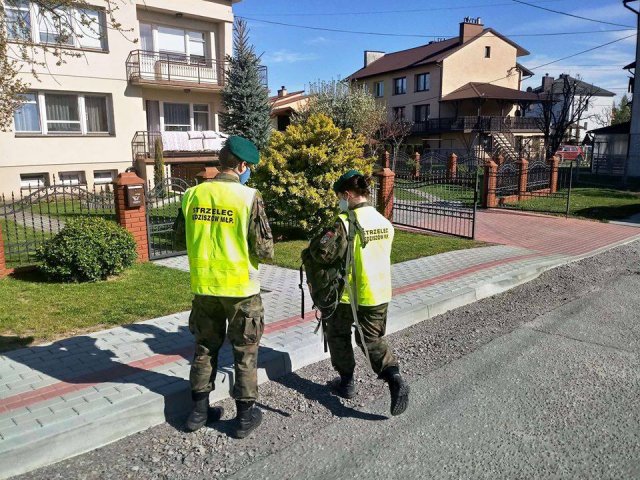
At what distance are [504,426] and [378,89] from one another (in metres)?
50.7

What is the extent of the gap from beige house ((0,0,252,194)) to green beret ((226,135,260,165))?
15.7 meters

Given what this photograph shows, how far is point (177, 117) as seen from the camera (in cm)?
2244

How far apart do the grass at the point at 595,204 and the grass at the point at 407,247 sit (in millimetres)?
6547

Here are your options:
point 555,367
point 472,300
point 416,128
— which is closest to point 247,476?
point 555,367

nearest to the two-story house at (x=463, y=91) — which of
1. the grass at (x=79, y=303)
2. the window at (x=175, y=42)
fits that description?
the window at (x=175, y=42)

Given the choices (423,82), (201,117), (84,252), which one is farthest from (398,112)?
(84,252)

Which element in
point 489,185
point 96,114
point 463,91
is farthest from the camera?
point 463,91

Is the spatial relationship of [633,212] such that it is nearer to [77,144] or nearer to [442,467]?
[442,467]

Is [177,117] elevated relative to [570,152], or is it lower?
elevated

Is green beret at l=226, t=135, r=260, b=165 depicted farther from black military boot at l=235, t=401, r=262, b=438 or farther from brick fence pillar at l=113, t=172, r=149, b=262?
brick fence pillar at l=113, t=172, r=149, b=262

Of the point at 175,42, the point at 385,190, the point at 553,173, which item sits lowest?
the point at 385,190

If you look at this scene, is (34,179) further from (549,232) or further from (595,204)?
(595,204)

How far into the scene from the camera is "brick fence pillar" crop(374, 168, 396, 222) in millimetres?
12438

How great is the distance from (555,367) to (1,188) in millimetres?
17868
